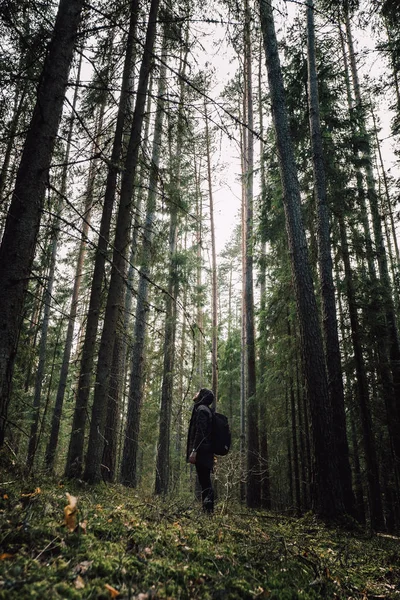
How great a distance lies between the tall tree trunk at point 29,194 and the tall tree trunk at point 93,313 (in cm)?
110

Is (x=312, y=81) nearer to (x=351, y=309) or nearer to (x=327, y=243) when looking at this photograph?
(x=327, y=243)

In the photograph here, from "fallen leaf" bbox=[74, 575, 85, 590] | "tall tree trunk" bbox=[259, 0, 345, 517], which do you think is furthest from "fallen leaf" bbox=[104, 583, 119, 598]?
"tall tree trunk" bbox=[259, 0, 345, 517]

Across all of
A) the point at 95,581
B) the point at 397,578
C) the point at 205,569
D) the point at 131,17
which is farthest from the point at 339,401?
the point at 131,17

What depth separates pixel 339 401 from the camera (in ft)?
24.7

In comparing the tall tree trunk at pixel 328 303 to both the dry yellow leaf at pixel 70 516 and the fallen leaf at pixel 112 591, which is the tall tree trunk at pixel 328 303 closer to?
the dry yellow leaf at pixel 70 516

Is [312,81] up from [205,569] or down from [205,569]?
up

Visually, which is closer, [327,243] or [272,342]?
[327,243]

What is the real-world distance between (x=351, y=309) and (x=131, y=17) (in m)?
8.83

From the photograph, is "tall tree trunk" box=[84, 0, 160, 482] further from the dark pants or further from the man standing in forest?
the dark pants

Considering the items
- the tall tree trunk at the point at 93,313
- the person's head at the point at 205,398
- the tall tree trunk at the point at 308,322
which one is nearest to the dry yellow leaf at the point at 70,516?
the tall tree trunk at the point at 93,313

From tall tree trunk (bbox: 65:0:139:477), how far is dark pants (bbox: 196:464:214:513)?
1.91 meters

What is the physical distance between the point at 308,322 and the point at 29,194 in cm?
527

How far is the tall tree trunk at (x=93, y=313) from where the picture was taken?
5172mm

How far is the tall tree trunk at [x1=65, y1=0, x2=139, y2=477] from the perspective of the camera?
17.0 feet
